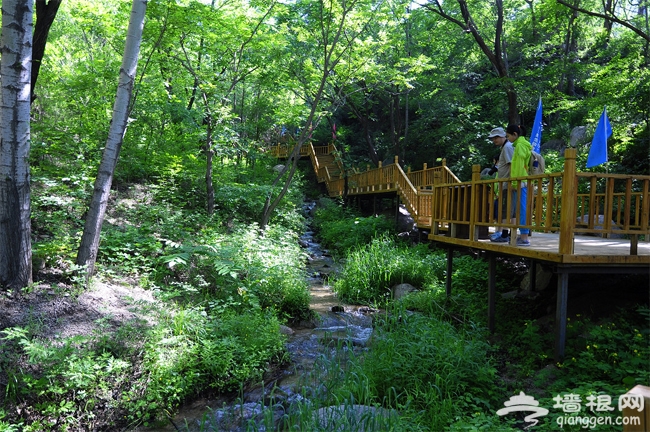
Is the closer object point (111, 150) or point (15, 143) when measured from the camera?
point (15, 143)

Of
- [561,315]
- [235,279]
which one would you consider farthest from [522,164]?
[235,279]

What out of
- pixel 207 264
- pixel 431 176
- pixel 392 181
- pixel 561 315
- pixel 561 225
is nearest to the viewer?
pixel 561 225

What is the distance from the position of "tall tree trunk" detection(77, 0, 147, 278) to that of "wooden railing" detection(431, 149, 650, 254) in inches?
197

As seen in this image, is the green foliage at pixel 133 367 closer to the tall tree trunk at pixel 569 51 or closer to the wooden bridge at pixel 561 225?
the wooden bridge at pixel 561 225

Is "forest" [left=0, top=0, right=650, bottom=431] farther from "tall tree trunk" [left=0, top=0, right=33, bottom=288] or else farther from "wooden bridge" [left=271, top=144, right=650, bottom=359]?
"wooden bridge" [left=271, top=144, right=650, bottom=359]

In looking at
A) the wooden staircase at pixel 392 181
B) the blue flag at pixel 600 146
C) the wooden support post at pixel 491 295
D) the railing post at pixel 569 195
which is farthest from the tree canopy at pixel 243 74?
the railing post at pixel 569 195

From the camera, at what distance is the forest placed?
4223mm

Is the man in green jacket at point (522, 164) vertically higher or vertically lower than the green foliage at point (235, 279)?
higher

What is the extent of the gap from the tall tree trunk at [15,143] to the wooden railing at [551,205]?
586 cm

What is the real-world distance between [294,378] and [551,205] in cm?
353

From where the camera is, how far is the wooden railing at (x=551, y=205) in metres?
4.49

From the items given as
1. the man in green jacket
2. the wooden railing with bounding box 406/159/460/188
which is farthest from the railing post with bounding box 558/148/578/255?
the wooden railing with bounding box 406/159/460/188

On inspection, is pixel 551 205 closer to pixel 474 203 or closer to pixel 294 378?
pixel 474 203

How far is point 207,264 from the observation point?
6.98 m
